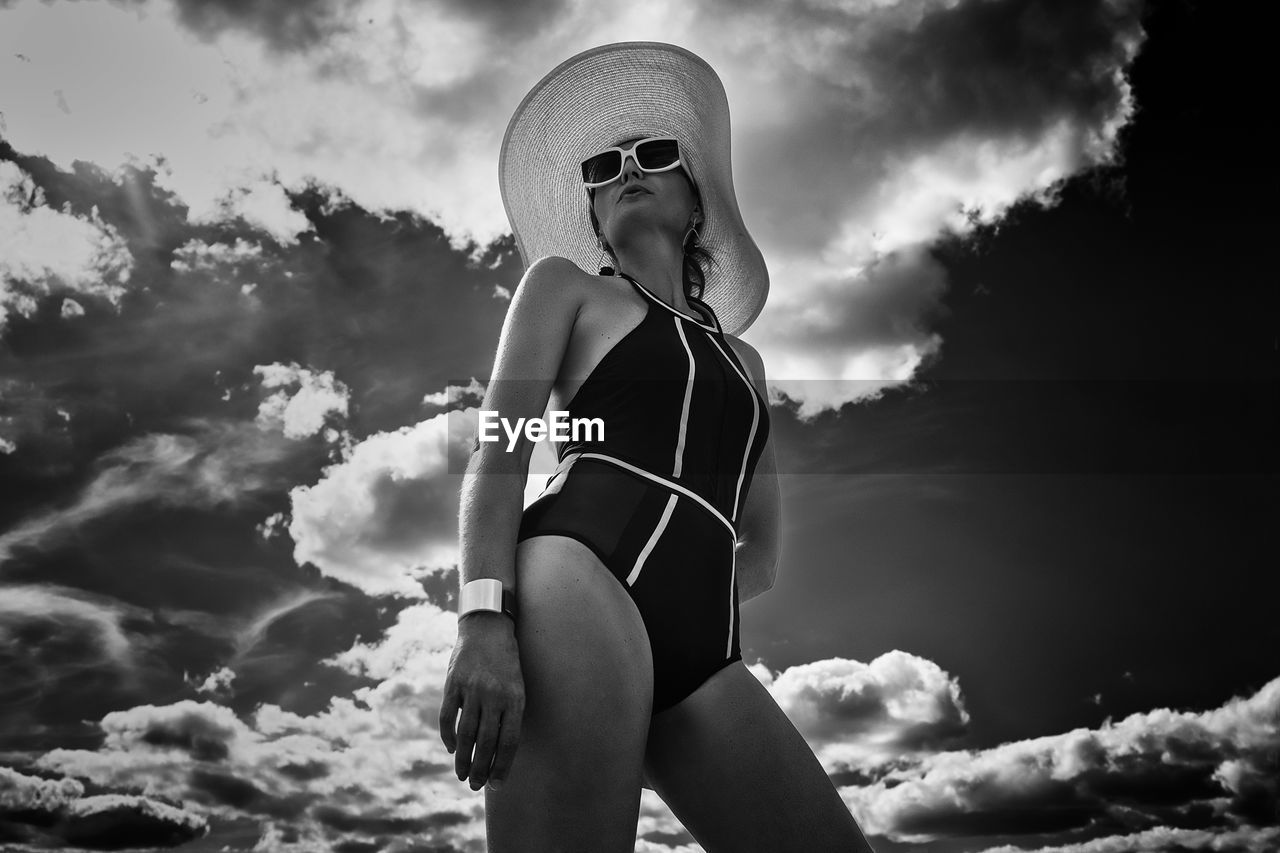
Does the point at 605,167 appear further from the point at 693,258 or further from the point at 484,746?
the point at 484,746

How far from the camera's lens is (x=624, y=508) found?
2.56 metres

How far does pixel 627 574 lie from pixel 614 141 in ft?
7.23

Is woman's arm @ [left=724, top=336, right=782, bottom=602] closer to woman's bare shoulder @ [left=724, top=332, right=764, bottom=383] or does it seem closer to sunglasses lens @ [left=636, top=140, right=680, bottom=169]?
woman's bare shoulder @ [left=724, top=332, right=764, bottom=383]

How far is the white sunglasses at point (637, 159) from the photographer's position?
3627 millimetres

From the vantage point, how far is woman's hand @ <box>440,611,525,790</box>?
2064 mm

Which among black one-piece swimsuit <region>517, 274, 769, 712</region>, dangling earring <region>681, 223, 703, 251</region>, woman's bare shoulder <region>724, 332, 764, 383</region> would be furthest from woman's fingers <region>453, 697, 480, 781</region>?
dangling earring <region>681, 223, 703, 251</region>

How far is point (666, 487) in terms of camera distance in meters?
2.67

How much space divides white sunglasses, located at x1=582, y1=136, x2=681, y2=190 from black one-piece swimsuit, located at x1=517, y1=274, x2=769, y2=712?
30.9 inches

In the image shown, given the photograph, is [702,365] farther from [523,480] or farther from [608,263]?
[608,263]

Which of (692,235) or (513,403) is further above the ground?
(692,235)

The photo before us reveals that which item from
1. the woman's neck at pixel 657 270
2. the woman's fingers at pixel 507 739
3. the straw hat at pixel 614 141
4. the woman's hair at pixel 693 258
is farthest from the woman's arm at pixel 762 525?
the woman's fingers at pixel 507 739

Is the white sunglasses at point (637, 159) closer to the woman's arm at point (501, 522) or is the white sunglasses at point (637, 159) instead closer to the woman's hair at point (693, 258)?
the woman's hair at point (693, 258)

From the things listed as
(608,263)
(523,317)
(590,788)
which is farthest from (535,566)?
(608,263)

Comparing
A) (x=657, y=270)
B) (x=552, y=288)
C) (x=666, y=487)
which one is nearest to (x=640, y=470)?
(x=666, y=487)
